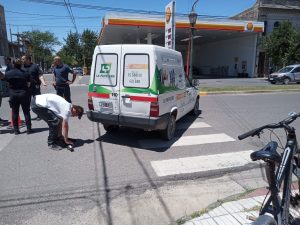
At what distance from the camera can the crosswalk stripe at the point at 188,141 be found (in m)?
6.02

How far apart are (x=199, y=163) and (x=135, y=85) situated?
215cm

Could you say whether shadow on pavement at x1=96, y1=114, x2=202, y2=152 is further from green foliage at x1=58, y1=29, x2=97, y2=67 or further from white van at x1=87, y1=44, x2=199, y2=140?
green foliage at x1=58, y1=29, x2=97, y2=67

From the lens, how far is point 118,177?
435 cm

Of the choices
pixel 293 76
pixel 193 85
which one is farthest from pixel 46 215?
pixel 293 76

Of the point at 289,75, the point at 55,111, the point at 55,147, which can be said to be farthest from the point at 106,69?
the point at 289,75

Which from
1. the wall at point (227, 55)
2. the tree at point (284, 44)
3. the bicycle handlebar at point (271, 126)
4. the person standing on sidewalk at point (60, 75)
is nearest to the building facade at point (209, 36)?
the wall at point (227, 55)

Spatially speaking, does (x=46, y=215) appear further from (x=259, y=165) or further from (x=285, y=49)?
(x=285, y=49)

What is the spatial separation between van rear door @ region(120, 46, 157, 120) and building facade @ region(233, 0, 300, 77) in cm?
3015

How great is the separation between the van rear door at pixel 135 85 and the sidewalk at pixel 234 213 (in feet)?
8.90

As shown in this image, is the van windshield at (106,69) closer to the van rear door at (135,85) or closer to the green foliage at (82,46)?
the van rear door at (135,85)

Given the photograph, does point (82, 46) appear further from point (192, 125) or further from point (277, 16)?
point (192, 125)

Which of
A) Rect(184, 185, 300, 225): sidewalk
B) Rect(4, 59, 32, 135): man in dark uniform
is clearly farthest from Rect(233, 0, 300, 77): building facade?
Rect(184, 185, 300, 225): sidewalk

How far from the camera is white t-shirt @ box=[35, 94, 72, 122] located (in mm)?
5422

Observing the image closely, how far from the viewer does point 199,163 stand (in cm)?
496
